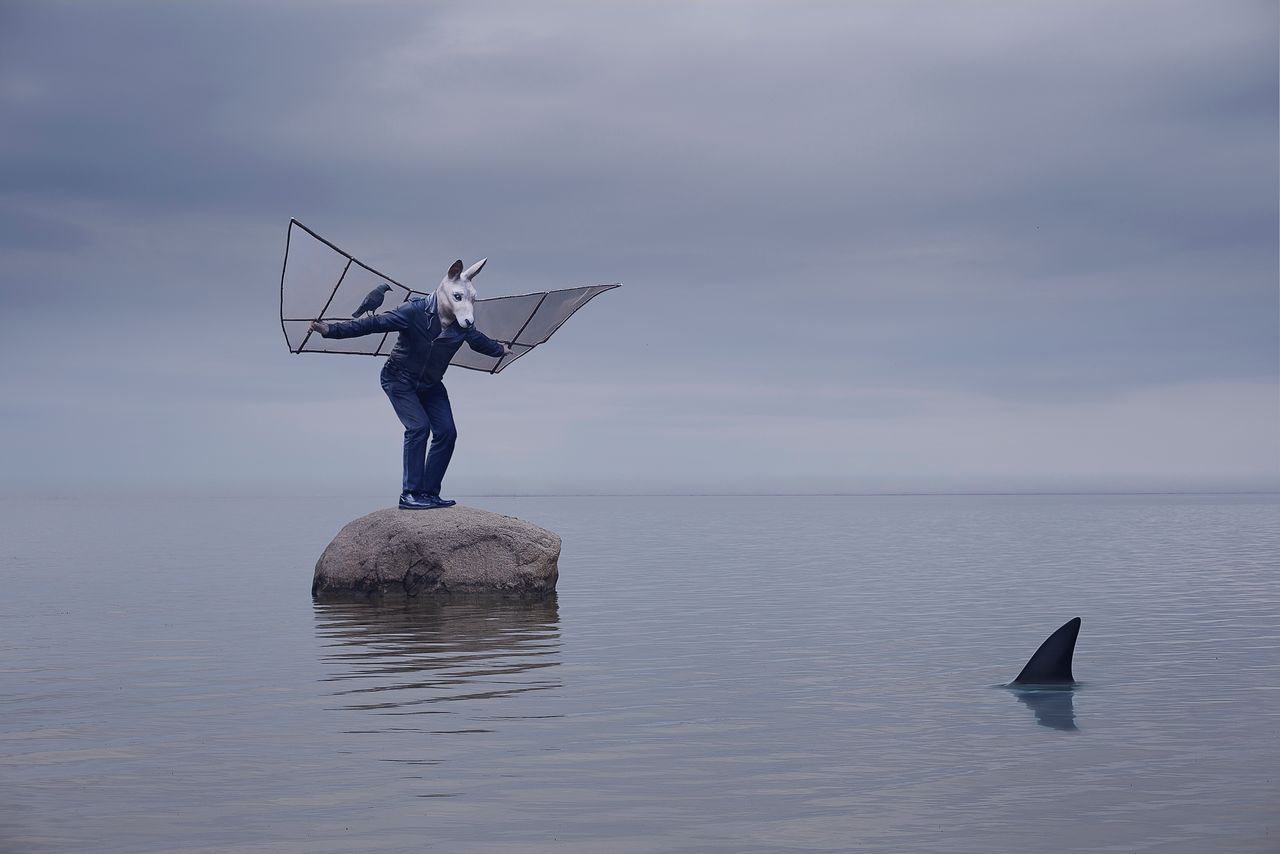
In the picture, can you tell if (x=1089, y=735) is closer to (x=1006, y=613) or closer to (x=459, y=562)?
(x=1006, y=613)

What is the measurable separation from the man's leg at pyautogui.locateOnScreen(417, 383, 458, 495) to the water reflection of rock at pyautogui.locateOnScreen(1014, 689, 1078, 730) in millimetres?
11372

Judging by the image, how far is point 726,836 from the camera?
7004 millimetres

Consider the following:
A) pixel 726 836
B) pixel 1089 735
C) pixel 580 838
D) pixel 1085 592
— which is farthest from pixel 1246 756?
pixel 1085 592

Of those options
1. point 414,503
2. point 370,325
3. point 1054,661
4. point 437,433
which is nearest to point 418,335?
point 370,325

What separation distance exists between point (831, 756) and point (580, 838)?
2644 millimetres

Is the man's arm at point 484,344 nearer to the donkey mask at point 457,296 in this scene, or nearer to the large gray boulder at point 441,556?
the donkey mask at point 457,296

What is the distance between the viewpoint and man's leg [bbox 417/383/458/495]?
20.8 metres

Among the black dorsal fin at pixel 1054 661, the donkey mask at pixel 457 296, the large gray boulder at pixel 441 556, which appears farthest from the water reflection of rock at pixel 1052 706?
the donkey mask at pixel 457 296

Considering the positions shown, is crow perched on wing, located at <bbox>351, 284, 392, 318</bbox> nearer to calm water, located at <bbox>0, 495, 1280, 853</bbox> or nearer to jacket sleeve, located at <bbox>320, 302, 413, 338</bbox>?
jacket sleeve, located at <bbox>320, 302, 413, 338</bbox>

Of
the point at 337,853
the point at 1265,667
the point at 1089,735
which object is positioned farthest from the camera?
the point at 1265,667

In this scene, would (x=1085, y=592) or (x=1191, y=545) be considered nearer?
(x=1085, y=592)

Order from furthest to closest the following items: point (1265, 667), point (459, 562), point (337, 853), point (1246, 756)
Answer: point (459, 562)
point (1265, 667)
point (1246, 756)
point (337, 853)

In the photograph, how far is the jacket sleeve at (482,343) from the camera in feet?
66.8

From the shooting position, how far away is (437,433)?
2095 cm
